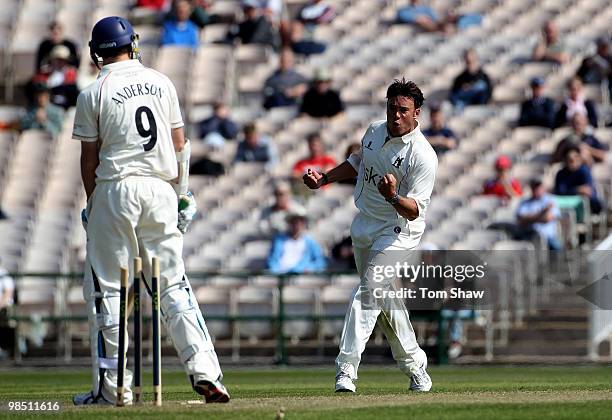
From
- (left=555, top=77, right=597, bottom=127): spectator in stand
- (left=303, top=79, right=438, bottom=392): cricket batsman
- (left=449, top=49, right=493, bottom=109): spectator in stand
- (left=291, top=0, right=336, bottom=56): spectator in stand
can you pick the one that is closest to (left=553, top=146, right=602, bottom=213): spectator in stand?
(left=555, top=77, right=597, bottom=127): spectator in stand

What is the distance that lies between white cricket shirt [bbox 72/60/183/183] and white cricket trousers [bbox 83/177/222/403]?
89mm

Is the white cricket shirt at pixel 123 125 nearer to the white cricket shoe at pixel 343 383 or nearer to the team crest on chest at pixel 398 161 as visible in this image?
the team crest on chest at pixel 398 161

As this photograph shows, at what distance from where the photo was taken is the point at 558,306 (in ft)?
62.3

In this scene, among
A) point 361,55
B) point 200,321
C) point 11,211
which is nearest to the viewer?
point 200,321

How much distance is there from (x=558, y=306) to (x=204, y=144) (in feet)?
20.1

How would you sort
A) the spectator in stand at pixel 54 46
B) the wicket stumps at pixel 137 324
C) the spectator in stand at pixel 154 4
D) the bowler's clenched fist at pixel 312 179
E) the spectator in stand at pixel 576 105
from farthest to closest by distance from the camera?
the spectator in stand at pixel 154 4, the spectator in stand at pixel 54 46, the spectator in stand at pixel 576 105, the bowler's clenched fist at pixel 312 179, the wicket stumps at pixel 137 324

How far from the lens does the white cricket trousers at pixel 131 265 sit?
30.8 ft

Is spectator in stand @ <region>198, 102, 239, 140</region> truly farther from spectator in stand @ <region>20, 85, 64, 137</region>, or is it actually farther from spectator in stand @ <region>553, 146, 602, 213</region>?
spectator in stand @ <region>553, 146, 602, 213</region>

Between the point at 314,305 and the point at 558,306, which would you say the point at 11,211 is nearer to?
the point at 314,305

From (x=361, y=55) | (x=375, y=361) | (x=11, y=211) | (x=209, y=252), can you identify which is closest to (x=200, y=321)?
(x=375, y=361)

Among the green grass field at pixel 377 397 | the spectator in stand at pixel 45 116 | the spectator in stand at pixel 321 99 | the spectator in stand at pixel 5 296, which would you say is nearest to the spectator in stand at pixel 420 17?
the spectator in stand at pixel 321 99

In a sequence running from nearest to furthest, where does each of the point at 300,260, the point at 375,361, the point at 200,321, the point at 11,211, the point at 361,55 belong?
the point at 200,321
the point at 375,361
the point at 300,260
the point at 11,211
the point at 361,55

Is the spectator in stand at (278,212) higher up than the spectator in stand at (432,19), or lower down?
lower down

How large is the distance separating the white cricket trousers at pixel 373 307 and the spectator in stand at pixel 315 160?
1012 cm
